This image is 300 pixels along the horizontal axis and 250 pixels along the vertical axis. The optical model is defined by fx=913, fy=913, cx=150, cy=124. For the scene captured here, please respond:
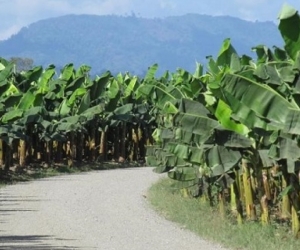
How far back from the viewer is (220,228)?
49.7ft

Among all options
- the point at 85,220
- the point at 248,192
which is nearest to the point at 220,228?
the point at 248,192

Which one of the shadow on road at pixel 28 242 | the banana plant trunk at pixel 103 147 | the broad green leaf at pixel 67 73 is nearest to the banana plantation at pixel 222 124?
the broad green leaf at pixel 67 73

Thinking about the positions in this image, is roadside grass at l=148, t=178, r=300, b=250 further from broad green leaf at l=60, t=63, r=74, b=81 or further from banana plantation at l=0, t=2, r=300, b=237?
broad green leaf at l=60, t=63, r=74, b=81

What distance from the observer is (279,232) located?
14461 mm

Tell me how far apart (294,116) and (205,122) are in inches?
96.4

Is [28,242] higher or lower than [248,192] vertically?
lower

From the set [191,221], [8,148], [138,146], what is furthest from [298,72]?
[138,146]

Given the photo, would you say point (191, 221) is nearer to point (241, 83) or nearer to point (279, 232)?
point (279, 232)

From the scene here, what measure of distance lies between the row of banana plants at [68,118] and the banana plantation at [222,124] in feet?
0.18

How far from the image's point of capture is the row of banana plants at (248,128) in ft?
42.1

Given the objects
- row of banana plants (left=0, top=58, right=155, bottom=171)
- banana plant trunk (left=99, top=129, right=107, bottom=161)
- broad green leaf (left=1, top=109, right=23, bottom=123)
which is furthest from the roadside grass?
banana plant trunk (left=99, top=129, right=107, bottom=161)

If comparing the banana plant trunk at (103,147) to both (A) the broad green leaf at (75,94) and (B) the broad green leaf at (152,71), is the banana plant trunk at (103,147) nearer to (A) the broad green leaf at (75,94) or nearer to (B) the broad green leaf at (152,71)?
(B) the broad green leaf at (152,71)

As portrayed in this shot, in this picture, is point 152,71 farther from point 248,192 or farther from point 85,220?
point 248,192

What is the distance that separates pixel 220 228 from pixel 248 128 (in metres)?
1.85
